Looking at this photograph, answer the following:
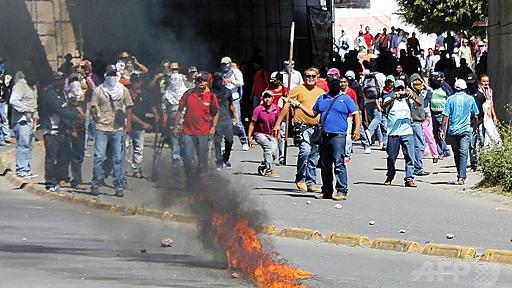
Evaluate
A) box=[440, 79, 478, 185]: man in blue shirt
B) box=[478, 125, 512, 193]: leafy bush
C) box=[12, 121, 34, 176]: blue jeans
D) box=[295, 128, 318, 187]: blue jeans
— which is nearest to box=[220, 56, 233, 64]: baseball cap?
box=[295, 128, 318, 187]: blue jeans

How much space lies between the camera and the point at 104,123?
17.1m

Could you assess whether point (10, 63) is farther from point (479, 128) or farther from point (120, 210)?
point (479, 128)

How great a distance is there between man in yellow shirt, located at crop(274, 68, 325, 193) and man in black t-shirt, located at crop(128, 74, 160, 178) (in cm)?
216

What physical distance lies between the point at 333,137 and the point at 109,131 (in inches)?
130

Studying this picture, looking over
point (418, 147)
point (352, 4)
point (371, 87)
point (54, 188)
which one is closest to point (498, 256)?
point (418, 147)

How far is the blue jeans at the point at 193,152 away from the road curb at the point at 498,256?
125 inches

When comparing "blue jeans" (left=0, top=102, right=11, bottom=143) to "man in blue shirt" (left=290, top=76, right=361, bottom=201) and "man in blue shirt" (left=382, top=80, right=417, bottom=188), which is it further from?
"man in blue shirt" (left=290, top=76, right=361, bottom=201)

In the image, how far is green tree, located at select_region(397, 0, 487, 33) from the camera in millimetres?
48125

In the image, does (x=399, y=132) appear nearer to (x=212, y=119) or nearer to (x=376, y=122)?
(x=212, y=119)

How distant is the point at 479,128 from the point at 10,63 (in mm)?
8919

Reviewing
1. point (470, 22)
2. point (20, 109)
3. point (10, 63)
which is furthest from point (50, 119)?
point (470, 22)

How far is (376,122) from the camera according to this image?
23.7m

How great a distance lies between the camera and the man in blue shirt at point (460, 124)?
18.5 m

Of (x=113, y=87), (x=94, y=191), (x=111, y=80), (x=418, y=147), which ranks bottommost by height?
(x=94, y=191)
